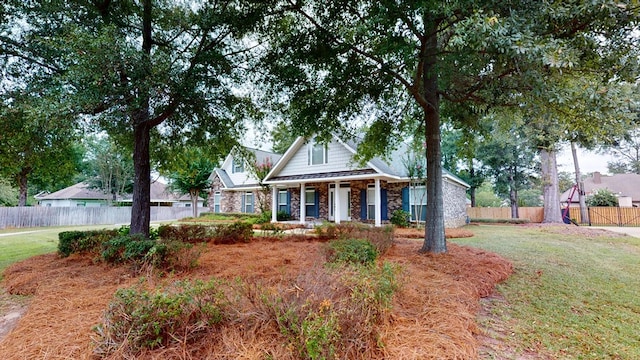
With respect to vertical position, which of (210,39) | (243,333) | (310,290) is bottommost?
(243,333)

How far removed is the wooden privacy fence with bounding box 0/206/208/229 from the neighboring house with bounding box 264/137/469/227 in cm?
1300

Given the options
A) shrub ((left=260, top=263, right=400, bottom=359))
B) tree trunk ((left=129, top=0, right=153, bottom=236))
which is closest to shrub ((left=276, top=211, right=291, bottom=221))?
tree trunk ((left=129, top=0, right=153, bottom=236))

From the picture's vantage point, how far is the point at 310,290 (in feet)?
8.99

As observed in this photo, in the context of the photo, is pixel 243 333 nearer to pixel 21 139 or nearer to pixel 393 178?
pixel 21 139

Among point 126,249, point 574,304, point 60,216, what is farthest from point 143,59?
point 60,216

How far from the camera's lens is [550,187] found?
709 inches

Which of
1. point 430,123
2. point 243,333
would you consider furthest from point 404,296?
point 430,123

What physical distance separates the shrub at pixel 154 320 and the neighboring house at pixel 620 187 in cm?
3160

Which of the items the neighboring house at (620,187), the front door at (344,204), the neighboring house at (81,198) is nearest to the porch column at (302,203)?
the front door at (344,204)

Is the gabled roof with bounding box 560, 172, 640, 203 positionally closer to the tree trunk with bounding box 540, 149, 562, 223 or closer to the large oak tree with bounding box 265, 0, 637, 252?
the tree trunk with bounding box 540, 149, 562, 223

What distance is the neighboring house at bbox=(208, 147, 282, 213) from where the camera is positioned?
21078 millimetres

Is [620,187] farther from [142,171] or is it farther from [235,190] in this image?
[142,171]

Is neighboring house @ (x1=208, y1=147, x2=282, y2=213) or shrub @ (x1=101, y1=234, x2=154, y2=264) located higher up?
neighboring house @ (x1=208, y1=147, x2=282, y2=213)

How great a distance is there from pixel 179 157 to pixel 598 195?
84.5ft
